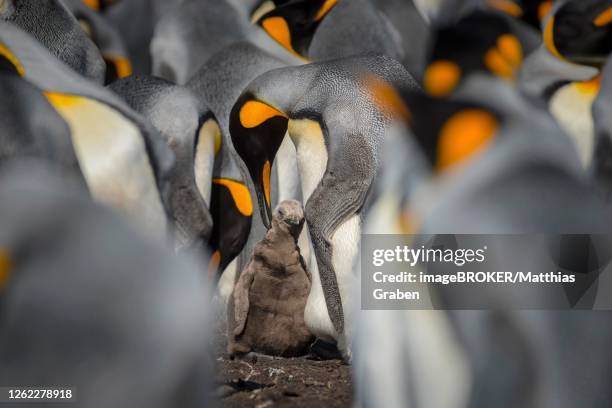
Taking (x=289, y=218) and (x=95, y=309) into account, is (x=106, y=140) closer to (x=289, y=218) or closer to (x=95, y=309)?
(x=95, y=309)

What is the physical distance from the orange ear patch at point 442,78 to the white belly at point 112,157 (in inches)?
13.2

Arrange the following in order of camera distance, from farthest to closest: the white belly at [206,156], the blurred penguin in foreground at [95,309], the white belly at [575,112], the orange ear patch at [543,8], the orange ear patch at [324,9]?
the orange ear patch at [324,9] < the orange ear patch at [543,8] < the white belly at [206,156] < the white belly at [575,112] < the blurred penguin in foreground at [95,309]

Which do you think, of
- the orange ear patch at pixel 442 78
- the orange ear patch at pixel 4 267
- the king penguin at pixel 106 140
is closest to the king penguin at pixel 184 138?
the king penguin at pixel 106 140

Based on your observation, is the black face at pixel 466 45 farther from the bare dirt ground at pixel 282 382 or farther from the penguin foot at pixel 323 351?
the penguin foot at pixel 323 351

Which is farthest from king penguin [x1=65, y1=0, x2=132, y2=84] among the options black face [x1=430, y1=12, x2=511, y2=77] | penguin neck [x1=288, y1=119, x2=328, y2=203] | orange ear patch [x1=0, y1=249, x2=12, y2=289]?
orange ear patch [x1=0, y1=249, x2=12, y2=289]

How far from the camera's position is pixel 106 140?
3.60 feet

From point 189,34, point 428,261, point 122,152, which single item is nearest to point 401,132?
point 428,261

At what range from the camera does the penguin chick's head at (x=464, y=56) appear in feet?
3.20

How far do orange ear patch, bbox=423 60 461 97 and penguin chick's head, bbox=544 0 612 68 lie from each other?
3.53 feet

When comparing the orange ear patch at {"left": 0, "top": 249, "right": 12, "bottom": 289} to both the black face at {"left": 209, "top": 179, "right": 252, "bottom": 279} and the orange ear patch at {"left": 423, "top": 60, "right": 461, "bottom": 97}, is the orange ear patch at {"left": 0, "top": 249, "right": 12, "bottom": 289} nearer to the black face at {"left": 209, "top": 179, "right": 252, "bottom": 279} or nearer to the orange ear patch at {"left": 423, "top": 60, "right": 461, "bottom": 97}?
the orange ear patch at {"left": 423, "top": 60, "right": 461, "bottom": 97}

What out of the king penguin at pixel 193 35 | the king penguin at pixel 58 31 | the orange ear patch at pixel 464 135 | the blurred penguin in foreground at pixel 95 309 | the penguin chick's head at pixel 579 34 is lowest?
the blurred penguin in foreground at pixel 95 309

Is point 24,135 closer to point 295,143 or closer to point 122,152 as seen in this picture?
point 122,152

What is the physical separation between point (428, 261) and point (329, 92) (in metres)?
0.92

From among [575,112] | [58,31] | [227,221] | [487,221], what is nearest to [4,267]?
[487,221]
